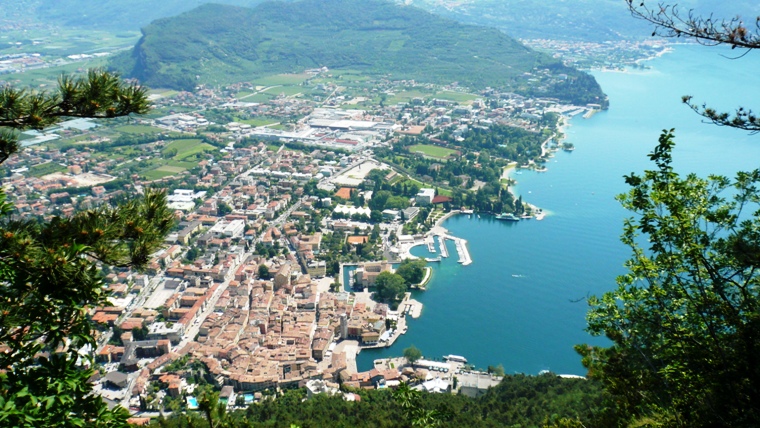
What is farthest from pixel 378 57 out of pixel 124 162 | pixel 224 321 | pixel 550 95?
pixel 224 321

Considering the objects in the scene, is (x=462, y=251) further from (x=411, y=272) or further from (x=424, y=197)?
(x=424, y=197)

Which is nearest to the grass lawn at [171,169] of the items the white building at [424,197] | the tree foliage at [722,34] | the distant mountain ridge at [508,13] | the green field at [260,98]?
the white building at [424,197]

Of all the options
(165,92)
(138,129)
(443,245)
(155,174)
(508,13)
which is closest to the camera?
(443,245)

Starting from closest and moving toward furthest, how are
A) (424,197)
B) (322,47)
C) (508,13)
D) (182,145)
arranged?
(424,197)
(182,145)
(322,47)
(508,13)

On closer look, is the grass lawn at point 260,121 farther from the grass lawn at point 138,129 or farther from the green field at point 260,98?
the grass lawn at point 138,129

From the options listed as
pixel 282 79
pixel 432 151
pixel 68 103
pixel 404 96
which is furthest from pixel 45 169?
pixel 68 103
